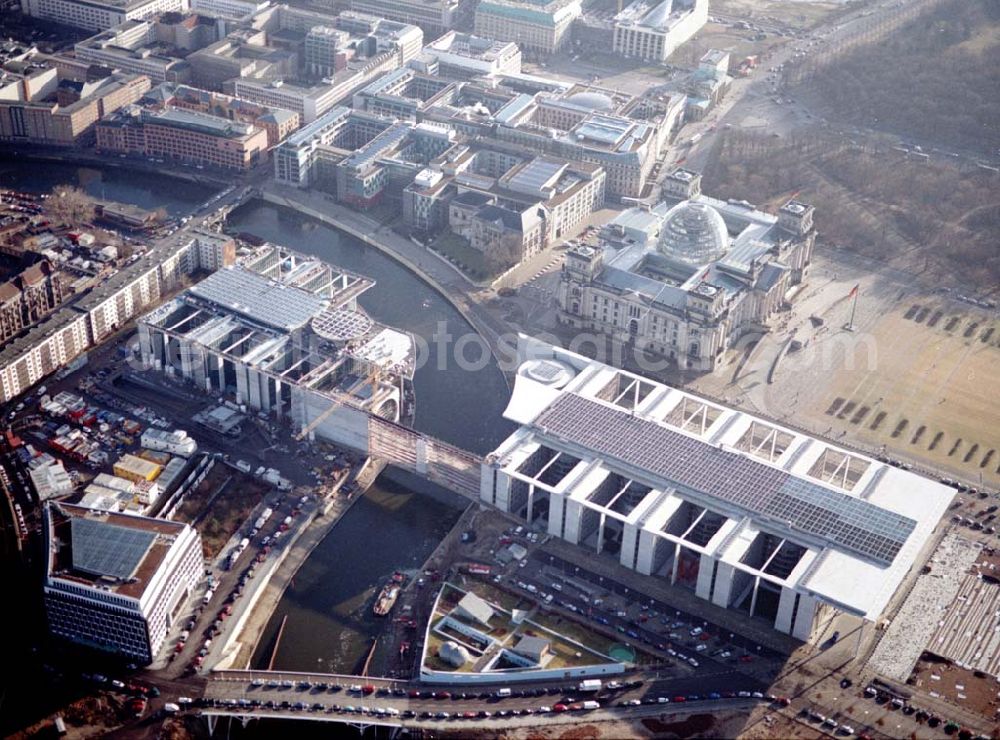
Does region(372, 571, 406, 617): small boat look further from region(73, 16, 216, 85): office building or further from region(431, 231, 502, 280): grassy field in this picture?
region(73, 16, 216, 85): office building

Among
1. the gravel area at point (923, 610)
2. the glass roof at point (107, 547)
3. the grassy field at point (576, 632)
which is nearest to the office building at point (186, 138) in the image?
the glass roof at point (107, 547)

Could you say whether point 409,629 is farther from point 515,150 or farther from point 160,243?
point 515,150

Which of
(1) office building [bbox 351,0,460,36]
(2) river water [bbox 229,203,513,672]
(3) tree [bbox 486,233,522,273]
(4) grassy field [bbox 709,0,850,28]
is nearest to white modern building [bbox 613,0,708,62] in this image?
(4) grassy field [bbox 709,0,850,28]

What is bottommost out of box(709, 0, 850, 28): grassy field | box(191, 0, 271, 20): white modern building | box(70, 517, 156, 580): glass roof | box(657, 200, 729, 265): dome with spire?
box(709, 0, 850, 28): grassy field

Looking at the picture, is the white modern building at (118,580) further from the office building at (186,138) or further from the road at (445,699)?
the office building at (186,138)

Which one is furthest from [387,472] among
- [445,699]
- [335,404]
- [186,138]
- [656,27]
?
[656,27]

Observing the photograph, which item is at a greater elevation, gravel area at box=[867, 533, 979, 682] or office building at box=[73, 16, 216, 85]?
office building at box=[73, 16, 216, 85]
